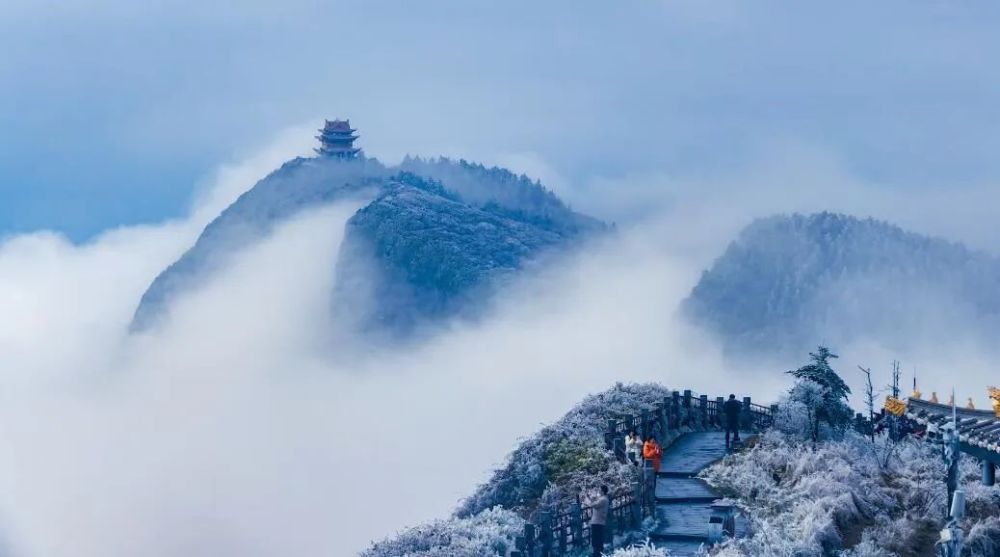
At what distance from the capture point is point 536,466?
5194 centimetres

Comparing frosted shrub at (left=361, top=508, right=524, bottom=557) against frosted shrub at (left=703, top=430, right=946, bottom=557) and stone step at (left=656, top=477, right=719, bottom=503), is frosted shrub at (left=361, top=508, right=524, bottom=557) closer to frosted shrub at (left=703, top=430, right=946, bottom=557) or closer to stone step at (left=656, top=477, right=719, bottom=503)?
stone step at (left=656, top=477, right=719, bottom=503)

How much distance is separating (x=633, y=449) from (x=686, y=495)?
2.90 m

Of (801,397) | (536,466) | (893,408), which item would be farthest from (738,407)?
(893,408)

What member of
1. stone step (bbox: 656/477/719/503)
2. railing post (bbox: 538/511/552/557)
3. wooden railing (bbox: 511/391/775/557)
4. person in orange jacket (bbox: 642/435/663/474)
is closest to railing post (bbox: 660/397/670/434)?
wooden railing (bbox: 511/391/775/557)

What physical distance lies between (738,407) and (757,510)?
31.2 feet

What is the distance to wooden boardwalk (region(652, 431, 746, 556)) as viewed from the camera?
42.9 m

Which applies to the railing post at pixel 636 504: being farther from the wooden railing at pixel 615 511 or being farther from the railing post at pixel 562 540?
the railing post at pixel 562 540

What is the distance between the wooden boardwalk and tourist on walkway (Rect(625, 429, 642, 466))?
3.06 ft

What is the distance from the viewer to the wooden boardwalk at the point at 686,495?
141 feet

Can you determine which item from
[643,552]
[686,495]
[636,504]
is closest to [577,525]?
[636,504]

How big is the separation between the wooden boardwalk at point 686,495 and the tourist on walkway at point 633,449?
93cm

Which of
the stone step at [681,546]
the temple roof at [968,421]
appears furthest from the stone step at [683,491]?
the temple roof at [968,421]

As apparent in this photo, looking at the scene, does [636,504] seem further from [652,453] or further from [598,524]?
[598,524]

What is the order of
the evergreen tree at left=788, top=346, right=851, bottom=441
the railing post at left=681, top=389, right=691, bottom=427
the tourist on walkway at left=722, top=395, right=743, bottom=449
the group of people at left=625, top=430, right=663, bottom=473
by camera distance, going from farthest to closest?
the railing post at left=681, top=389, right=691, bottom=427 → the tourist on walkway at left=722, top=395, right=743, bottom=449 → the evergreen tree at left=788, top=346, right=851, bottom=441 → the group of people at left=625, top=430, right=663, bottom=473
